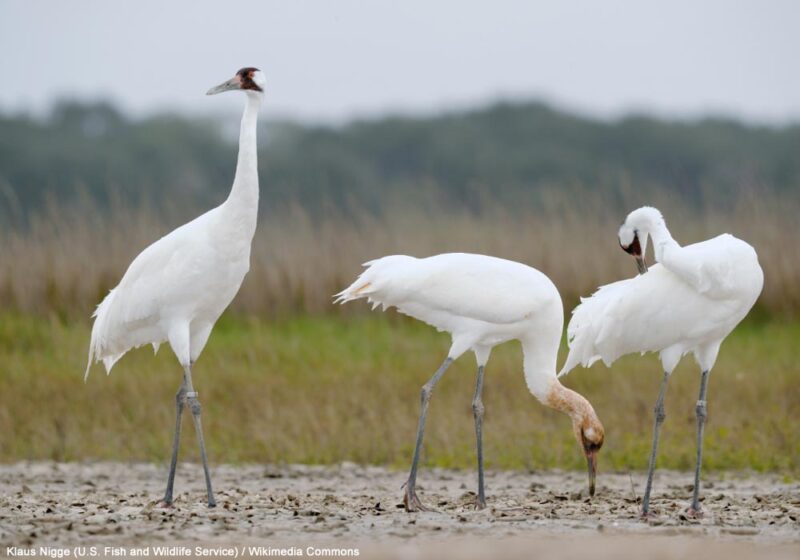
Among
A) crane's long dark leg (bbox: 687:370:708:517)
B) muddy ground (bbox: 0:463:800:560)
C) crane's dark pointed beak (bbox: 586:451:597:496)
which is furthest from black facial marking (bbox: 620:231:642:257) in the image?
muddy ground (bbox: 0:463:800:560)

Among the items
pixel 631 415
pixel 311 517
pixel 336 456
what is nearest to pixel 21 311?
pixel 336 456

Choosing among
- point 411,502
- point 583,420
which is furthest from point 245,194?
point 583,420

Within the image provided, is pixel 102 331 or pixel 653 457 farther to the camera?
pixel 102 331

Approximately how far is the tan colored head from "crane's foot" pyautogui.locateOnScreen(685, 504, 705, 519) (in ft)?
2.98

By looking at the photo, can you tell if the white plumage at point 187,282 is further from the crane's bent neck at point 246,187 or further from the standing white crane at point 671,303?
the standing white crane at point 671,303

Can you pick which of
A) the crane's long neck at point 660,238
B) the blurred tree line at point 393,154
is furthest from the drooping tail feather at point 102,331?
the blurred tree line at point 393,154

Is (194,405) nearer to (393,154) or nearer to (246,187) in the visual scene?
(246,187)

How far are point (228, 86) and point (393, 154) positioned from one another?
133 ft

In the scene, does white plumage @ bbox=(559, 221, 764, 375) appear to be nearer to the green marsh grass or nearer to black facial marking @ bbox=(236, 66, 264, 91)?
the green marsh grass

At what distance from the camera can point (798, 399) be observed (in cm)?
1193

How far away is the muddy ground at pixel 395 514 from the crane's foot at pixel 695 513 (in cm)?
6

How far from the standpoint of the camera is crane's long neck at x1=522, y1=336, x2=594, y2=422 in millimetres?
8961

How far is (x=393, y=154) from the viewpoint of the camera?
49125 mm

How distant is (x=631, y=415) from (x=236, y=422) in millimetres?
3448
